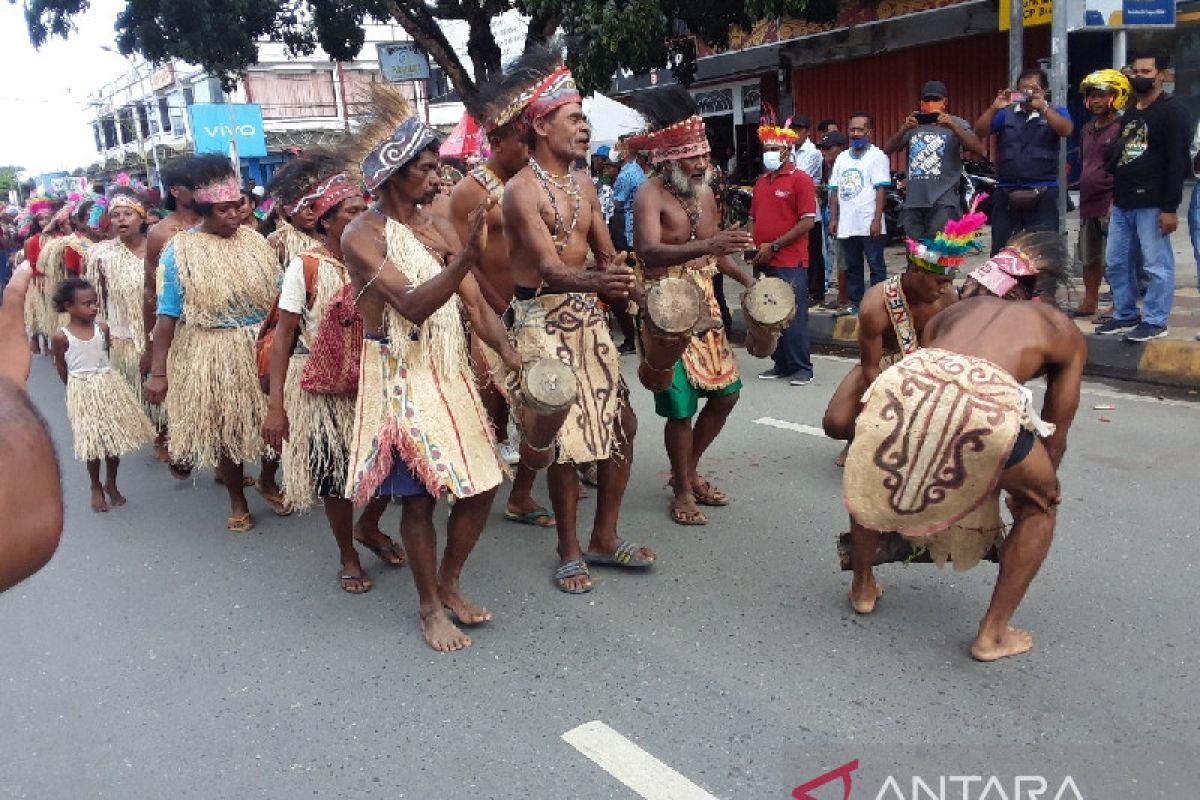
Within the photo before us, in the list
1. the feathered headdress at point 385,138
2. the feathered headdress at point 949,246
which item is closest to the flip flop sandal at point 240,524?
the feathered headdress at point 385,138

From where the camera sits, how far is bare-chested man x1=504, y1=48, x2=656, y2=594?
3631 millimetres

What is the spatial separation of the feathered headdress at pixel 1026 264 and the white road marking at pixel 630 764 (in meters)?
1.80

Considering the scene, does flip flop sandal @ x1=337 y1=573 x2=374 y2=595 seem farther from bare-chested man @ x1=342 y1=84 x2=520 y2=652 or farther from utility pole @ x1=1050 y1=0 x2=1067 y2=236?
utility pole @ x1=1050 y1=0 x2=1067 y2=236

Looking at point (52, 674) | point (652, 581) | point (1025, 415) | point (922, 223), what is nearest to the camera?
point (1025, 415)

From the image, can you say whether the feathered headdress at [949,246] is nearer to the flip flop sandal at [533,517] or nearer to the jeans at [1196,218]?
the flip flop sandal at [533,517]

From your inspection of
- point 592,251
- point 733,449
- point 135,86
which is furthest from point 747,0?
point 135,86

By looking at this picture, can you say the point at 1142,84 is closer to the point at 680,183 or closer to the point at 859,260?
the point at 859,260

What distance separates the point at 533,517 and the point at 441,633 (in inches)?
54.4

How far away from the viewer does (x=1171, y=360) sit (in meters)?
6.36

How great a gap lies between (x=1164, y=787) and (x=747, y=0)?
926cm

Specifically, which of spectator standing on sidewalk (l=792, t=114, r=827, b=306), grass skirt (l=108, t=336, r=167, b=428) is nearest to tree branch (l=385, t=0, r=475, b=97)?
spectator standing on sidewalk (l=792, t=114, r=827, b=306)

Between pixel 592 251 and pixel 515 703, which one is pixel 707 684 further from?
pixel 592 251

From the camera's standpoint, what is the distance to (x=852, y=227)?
8562 millimetres

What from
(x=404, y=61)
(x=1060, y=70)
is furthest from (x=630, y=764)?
(x=404, y=61)
